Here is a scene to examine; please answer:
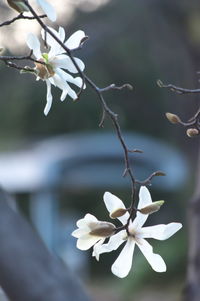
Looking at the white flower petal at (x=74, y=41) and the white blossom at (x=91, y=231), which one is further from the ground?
the white flower petal at (x=74, y=41)

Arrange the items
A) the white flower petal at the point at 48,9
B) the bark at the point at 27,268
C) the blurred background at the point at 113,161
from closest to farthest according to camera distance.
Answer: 1. the white flower petal at the point at 48,9
2. the bark at the point at 27,268
3. the blurred background at the point at 113,161

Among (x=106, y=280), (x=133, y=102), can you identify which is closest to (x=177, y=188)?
(x=106, y=280)

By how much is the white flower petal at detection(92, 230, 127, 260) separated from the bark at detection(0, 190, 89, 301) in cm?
57

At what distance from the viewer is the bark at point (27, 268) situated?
3.58 ft

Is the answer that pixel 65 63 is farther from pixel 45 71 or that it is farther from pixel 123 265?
pixel 123 265

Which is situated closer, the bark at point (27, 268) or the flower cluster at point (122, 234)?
the flower cluster at point (122, 234)

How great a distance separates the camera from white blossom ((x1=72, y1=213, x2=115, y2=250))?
0.53 m

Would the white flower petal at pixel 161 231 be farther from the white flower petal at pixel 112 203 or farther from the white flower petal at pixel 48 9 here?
the white flower petal at pixel 48 9

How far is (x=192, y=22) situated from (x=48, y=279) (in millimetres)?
4241

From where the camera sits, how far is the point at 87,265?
543 cm

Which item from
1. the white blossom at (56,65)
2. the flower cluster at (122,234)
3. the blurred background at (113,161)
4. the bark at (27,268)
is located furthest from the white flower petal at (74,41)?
the blurred background at (113,161)

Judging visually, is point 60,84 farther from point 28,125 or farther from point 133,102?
point 28,125

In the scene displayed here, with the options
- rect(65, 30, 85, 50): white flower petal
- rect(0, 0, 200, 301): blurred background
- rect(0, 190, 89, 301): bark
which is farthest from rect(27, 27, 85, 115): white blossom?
rect(0, 0, 200, 301): blurred background

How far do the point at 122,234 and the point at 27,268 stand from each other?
582 mm
